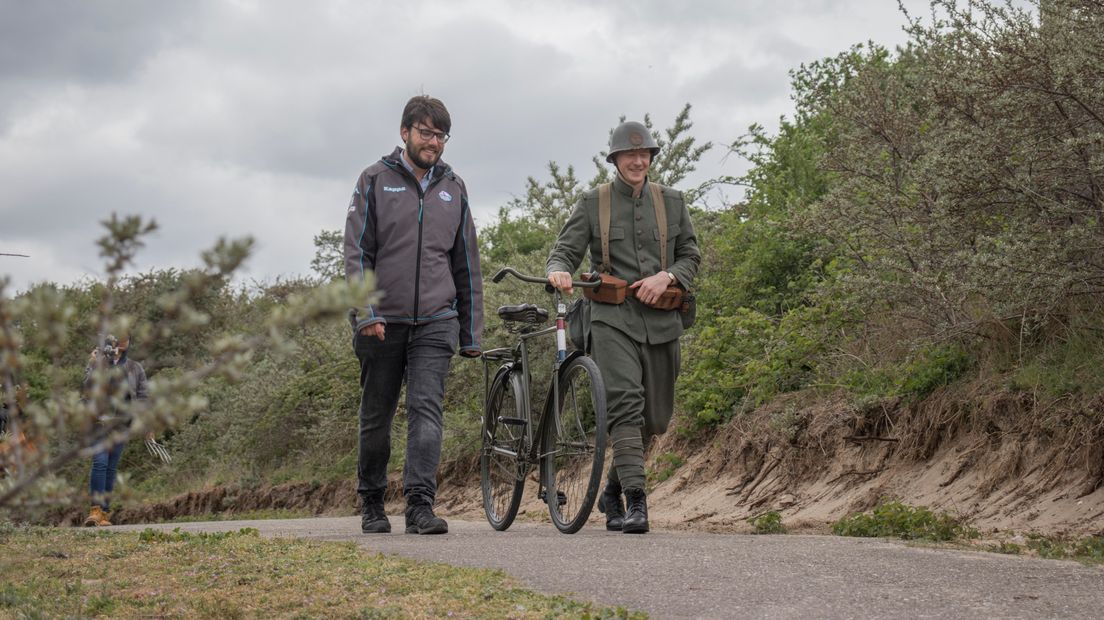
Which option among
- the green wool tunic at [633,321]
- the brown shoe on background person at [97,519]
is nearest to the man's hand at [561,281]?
the green wool tunic at [633,321]

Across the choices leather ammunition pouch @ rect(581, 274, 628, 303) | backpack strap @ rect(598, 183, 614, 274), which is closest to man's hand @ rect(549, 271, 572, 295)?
leather ammunition pouch @ rect(581, 274, 628, 303)

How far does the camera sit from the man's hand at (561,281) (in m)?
6.98

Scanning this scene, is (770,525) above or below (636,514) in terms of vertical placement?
below

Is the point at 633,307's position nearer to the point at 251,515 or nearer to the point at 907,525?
the point at 907,525

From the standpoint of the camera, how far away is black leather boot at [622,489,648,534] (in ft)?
22.6

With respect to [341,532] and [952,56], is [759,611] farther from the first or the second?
[952,56]

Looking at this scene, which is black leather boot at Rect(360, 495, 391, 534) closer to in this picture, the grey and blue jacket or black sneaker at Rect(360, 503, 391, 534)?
black sneaker at Rect(360, 503, 391, 534)

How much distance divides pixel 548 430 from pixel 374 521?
1322 millimetres

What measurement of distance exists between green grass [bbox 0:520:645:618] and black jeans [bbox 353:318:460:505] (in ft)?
4.18

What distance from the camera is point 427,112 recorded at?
24.3ft

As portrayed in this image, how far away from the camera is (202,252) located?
7.06ft

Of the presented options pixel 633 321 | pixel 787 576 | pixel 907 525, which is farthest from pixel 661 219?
pixel 787 576

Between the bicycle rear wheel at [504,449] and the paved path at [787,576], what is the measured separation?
4.50 ft

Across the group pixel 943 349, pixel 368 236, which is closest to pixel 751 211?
pixel 943 349
